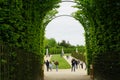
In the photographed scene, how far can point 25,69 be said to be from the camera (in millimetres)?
17688

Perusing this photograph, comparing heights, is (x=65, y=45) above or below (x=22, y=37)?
above

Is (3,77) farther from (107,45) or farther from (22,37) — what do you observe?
(107,45)

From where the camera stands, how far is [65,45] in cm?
18512

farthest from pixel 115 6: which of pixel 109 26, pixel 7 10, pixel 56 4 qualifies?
pixel 56 4

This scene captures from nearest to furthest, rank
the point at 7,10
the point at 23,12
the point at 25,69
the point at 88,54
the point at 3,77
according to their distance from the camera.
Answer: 1. the point at 3,77
2. the point at 7,10
3. the point at 25,69
4. the point at 23,12
5. the point at 88,54

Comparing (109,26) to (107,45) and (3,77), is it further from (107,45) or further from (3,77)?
(3,77)

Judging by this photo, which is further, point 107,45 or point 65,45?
point 65,45

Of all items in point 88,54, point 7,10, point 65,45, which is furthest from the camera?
point 65,45

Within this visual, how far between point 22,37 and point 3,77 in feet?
19.1

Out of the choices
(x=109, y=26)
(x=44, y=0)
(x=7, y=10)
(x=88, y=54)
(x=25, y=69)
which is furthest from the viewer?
(x=88, y=54)

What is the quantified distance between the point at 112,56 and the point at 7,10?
584cm

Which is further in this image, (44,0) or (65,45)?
(65,45)

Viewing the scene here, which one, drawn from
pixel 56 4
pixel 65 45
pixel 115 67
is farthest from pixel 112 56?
pixel 65 45

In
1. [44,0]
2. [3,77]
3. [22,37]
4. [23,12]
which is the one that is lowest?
[3,77]
